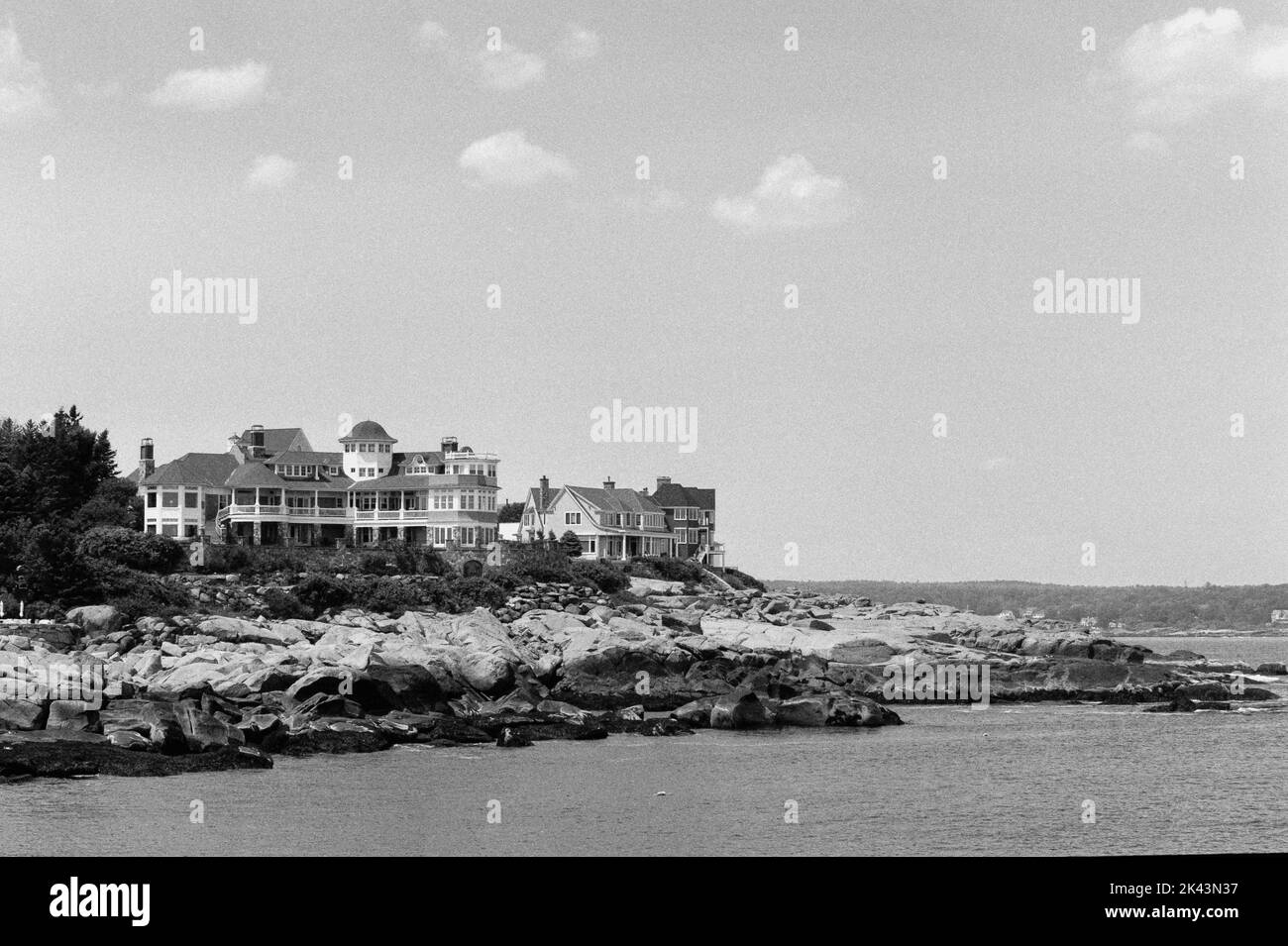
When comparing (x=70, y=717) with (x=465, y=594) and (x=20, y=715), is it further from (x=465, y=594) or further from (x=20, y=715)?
(x=465, y=594)

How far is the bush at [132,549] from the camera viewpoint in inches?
2457

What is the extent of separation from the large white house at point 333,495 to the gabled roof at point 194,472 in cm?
6

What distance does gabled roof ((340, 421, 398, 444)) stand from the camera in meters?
88.8

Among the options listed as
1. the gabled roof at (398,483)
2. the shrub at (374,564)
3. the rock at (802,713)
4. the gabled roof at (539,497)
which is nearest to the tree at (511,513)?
the gabled roof at (539,497)

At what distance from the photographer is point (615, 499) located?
99062 mm

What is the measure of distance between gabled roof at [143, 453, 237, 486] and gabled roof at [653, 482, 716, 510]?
33.4 meters

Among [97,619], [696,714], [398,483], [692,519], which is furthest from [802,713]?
[692,519]

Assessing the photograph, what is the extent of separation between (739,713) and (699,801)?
42.2 feet

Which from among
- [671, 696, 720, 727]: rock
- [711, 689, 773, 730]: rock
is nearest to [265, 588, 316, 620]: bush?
[671, 696, 720, 727]: rock

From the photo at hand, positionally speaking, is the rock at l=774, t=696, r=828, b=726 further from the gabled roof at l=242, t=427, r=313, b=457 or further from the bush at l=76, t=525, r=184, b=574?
the gabled roof at l=242, t=427, r=313, b=457

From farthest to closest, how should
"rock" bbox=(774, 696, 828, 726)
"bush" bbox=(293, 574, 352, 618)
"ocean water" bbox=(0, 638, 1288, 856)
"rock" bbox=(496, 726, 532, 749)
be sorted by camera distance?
"bush" bbox=(293, 574, 352, 618), "rock" bbox=(774, 696, 828, 726), "rock" bbox=(496, 726, 532, 749), "ocean water" bbox=(0, 638, 1288, 856)

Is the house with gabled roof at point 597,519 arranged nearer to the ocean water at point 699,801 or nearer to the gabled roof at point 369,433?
the gabled roof at point 369,433

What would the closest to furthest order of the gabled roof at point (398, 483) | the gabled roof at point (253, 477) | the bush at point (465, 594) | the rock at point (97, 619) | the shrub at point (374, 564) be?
the rock at point (97, 619), the bush at point (465, 594), the shrub at point (374, 564), the gabled roof at point (253, 477), the gabled roof at point (398, 483)
